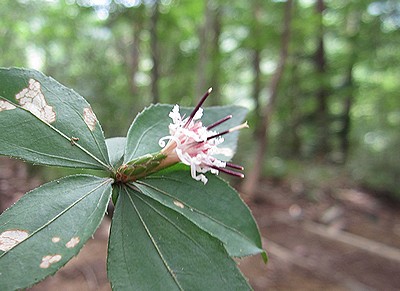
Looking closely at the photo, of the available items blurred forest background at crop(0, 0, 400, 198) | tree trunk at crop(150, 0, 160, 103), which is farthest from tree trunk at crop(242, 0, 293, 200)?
tree trunk at crop(150, 0, 160, 103)

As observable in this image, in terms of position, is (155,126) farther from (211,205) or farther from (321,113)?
(321,113)

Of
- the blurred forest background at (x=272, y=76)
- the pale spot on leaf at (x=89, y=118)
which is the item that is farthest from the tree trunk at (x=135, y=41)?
the pale spot on leaf at (x=89, y=118)

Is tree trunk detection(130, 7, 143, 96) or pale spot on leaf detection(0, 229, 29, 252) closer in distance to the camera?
pale spot on leaf detection(0, 229, 29, 252)

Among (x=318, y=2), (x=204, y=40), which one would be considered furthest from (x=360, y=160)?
(x=204, y=40)

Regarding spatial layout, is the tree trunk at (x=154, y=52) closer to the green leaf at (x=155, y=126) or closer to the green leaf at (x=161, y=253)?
the green leaf at (x=155, y=126)

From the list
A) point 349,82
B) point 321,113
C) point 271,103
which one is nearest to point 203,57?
point 271,103

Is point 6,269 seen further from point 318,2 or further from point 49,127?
point 318,2

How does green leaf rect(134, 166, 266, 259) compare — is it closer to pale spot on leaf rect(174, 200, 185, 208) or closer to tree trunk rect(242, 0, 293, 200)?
pale spot on leaf rect(174, 200, 185, 208)
